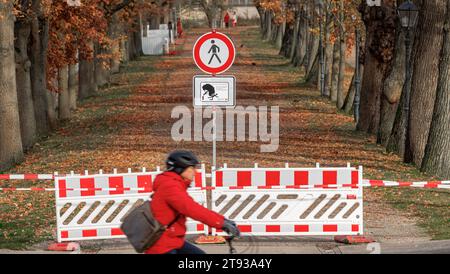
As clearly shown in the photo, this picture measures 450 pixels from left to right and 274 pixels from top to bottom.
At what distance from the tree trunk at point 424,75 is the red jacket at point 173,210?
1525cm

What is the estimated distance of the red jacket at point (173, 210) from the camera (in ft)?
29.6

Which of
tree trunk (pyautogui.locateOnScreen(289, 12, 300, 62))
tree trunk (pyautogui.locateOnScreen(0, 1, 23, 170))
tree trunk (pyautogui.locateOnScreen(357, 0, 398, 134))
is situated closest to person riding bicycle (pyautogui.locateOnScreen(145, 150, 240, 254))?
tree trunk (pyautogui.locateOnScreen(0, 1, 23, 170))

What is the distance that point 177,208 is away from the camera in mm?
9023

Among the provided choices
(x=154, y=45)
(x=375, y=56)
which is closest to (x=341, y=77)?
(x=375, y=56)

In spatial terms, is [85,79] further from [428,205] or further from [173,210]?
[173,210]

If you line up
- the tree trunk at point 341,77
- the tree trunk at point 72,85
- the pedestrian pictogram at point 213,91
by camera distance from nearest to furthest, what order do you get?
1. the pedestrian pictogram at point 213,91
2. the tree trunk at point 72,85
3. the tree trunk at point 341,77

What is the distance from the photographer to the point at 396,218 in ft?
55.1

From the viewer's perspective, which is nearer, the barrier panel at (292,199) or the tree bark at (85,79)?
the barrier panel at (292,199)

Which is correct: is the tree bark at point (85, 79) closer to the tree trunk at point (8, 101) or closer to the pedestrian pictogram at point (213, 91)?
the tree trunk at point (8, 101)

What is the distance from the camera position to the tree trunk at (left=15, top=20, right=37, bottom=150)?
30.4 m

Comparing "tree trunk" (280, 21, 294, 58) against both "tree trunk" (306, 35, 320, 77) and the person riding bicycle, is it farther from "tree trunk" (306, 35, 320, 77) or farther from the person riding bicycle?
the person riding bicycle

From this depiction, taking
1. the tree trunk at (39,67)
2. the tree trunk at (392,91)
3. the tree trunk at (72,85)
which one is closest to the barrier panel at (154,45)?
the tree trunk at (72,85)
